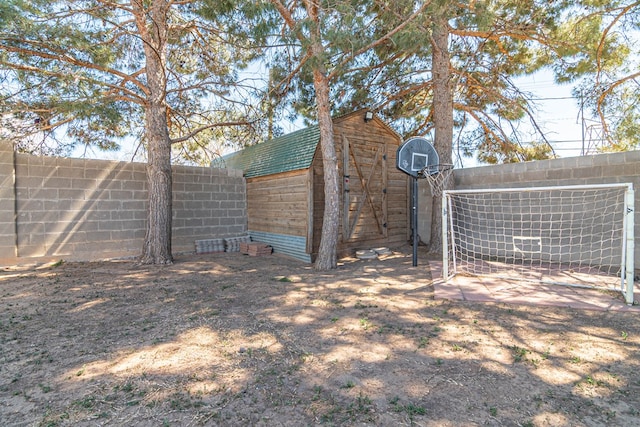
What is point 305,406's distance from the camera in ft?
6.31

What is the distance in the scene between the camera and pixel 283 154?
8.06m

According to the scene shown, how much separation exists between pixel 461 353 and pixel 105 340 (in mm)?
3245

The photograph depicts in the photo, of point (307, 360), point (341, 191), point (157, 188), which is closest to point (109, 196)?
point (157, 188)

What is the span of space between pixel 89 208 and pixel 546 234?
941cm

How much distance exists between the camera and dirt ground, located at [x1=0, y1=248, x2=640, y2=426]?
1.85 metres

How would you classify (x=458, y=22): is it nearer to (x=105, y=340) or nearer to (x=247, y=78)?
(x=247, y=78)

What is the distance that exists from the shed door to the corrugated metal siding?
103 cm

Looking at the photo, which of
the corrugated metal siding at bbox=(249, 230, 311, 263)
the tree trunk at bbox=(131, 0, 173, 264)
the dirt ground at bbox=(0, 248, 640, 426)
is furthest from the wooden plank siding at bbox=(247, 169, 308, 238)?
the dirt ground at bbox=(0, 248, 640, 426)

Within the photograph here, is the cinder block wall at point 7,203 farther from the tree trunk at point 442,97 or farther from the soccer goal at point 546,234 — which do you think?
the tree trunk at point 442,97

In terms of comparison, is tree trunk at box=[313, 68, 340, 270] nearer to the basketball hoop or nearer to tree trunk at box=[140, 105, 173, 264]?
the basketball hoop

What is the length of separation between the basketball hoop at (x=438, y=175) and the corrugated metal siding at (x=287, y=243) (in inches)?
118

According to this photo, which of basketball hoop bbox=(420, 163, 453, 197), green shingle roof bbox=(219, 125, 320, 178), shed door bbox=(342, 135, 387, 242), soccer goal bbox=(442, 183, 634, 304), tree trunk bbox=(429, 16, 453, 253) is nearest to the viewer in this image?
soccer goal bbox=(442, 183, 634, 304)

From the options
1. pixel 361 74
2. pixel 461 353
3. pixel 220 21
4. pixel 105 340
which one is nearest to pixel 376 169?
pixel 361 74

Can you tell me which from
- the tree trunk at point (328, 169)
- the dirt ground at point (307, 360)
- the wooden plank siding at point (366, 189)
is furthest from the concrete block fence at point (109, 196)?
the tree trunk at point (328, 169)
